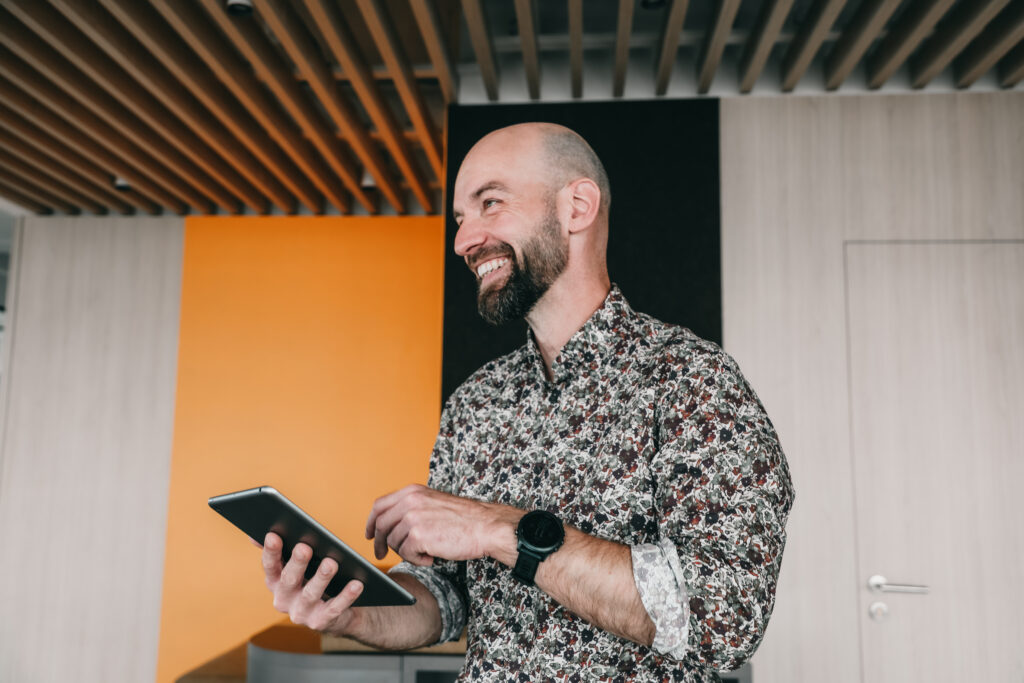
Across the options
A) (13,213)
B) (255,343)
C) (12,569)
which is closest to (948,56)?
(255,343)

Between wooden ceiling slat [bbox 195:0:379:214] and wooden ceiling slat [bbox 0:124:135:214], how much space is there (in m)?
1.44

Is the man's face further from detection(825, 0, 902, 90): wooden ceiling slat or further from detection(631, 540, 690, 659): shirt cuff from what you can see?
detection(825, 0, 902, 90): wooden ceiling slat

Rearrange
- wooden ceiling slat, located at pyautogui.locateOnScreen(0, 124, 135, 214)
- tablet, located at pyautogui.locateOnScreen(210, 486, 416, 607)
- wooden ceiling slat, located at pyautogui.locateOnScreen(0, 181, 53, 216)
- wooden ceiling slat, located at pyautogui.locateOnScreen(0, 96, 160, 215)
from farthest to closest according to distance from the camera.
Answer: wooden ceiling slat, located at pyautogui.locateOnScreen(0, 181, 53, 216) → wooden ceiling slat, located at pyautogui.locateOnScreen(0, 124, 135, 214) → wooden ceiling slat, located at pyautogui.locateOnScreen(0, 96, 160, 215) → tablet, located at pyautogui.locateOnScreen(210, 486, 416, 607)

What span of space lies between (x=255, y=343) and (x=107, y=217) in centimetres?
145

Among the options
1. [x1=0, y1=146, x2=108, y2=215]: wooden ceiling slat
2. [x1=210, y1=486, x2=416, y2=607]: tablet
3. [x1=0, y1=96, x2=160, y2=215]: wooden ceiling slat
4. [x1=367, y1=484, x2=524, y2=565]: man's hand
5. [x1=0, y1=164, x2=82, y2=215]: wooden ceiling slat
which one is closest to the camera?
[x1=210, y1=486, x2=416, y2=607]: tablet

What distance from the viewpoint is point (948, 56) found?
323 cm

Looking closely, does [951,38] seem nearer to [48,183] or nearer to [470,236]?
[470,236]

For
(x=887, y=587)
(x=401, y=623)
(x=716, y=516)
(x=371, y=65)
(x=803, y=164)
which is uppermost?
(x=371, y=65)

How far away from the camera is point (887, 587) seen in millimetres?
3305

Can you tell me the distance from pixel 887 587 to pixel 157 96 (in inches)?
153

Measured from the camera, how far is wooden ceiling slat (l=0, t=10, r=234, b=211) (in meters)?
3.02

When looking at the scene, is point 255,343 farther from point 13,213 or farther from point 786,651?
point 786,651

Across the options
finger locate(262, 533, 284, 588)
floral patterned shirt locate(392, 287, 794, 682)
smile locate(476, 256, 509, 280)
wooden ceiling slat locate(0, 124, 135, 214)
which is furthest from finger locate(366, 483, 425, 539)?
wooden ceiling slat locate(0, 124, 135, 214)

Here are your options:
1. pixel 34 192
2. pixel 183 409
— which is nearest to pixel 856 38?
pixel 183 409
